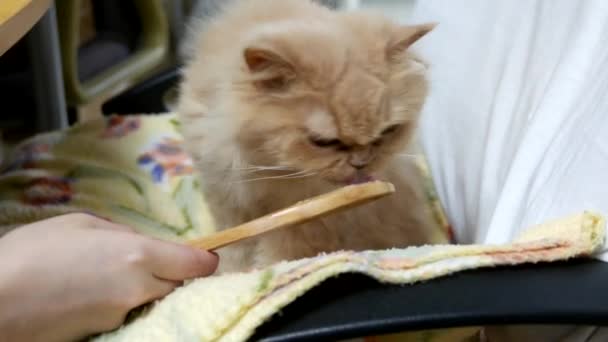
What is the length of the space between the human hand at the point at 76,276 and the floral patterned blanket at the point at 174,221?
27 millimetres

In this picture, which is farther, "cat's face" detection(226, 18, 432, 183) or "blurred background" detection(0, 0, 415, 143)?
"blurred background" detection(0, 0, 415, 143)

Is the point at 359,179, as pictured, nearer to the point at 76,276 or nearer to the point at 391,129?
the point at 391,129

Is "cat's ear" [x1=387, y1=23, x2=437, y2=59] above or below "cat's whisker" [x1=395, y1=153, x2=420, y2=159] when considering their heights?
above

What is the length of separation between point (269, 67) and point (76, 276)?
40cm

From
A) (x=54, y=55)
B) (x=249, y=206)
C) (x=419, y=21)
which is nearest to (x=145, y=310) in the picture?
(x=249, y=206)

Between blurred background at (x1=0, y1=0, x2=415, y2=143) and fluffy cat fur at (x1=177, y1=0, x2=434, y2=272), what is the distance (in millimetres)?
570

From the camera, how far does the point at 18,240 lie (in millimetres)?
719

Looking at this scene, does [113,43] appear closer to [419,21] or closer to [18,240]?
[419,21]

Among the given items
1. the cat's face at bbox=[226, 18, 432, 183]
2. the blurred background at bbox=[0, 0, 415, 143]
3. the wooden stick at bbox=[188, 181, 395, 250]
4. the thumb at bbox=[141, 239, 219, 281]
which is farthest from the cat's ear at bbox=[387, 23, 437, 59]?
the blurred background at bbox=[0, 0, 415, 143]

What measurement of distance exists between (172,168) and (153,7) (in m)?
1.20

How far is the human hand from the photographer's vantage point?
0.67 meters

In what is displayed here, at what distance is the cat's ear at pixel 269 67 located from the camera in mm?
927

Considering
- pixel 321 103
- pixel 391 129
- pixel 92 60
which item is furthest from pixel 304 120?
pixel 92 60

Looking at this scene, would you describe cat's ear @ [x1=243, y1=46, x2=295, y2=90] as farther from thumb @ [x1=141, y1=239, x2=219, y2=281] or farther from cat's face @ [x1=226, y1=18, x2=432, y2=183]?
thumb @ [x1=141, y1=239, x2=219, y2=281]
